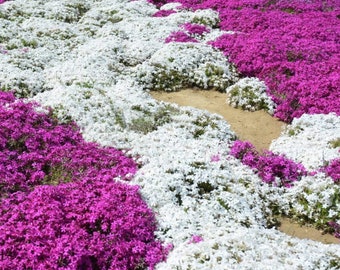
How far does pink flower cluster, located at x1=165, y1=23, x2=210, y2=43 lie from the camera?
80.0 feet

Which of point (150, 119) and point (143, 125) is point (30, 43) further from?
point (143, 125)

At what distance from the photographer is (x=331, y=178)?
42.3 feet

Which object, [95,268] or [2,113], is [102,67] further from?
[95,268]

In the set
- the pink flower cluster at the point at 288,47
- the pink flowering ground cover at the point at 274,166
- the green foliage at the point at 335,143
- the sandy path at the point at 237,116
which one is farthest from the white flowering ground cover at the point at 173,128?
the pink flower cluster at the point at 288,47

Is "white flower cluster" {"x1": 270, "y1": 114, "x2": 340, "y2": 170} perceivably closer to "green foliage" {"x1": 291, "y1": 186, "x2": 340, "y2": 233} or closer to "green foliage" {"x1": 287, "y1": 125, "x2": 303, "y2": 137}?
"green foliage" {"x1": 287, "y1": 125, "x2": 303, "y2": 137}

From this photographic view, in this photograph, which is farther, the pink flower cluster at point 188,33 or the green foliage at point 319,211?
the pink flower cluster at point 188,33

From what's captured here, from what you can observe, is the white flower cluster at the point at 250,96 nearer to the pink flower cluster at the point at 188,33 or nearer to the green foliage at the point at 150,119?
the green foliage at the point at 150,119

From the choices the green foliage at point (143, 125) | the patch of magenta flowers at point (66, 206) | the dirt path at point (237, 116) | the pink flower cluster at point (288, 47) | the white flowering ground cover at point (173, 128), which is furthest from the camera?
the pink flower cluster at point (288, 47)

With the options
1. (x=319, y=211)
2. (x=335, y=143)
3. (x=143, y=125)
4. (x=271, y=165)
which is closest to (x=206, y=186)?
(x=271, y=165)

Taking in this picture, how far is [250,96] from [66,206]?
1031 cm

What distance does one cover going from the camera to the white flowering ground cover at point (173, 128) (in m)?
10.2

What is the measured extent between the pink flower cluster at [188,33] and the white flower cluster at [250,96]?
20.1 feet

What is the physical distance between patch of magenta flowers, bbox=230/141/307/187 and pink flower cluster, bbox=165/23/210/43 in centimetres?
1122

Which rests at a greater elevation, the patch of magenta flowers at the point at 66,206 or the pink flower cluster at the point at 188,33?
the pink flower cluster at the point at 188,33
